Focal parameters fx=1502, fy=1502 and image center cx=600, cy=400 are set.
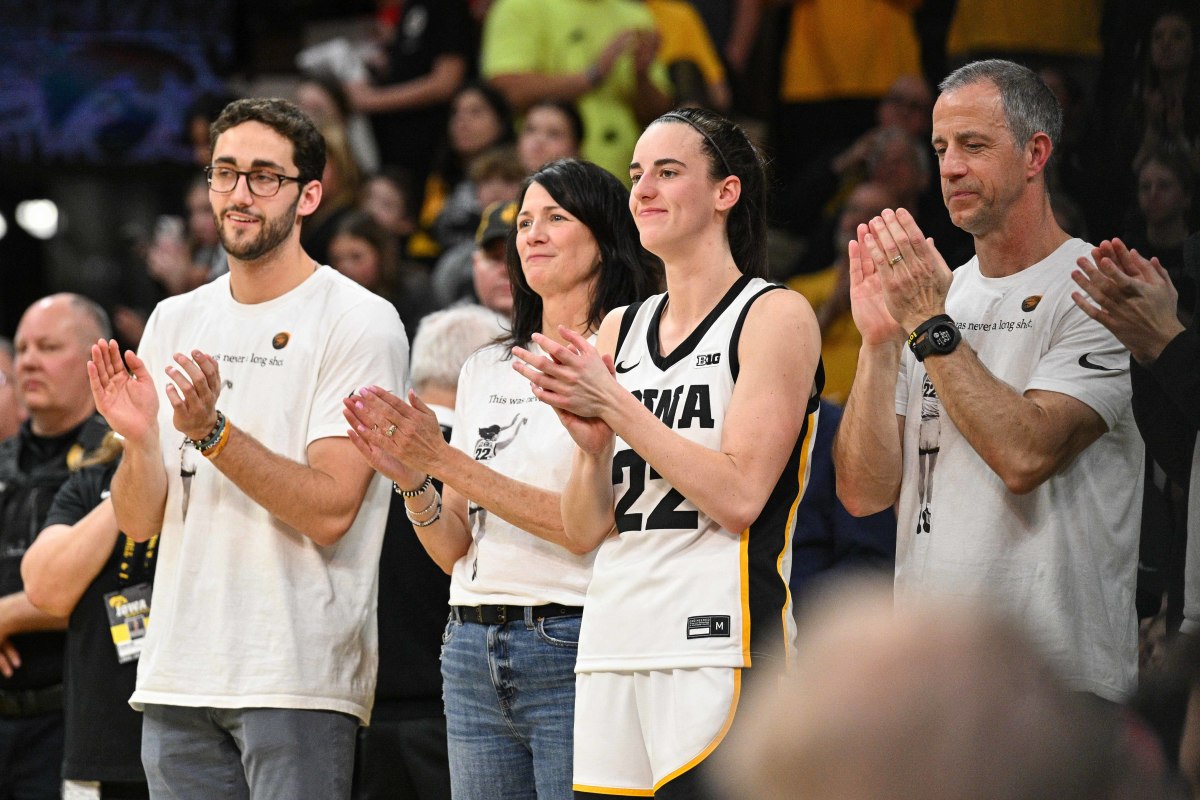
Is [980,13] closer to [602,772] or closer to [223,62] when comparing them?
[602,772]

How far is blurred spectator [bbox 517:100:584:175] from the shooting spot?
7207 mm

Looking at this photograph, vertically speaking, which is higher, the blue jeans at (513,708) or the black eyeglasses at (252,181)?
the black eyeglasses at (252,181)

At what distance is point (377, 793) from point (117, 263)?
6.51 metres

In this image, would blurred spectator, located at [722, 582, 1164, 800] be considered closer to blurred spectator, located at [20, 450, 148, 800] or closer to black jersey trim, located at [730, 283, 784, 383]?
black jersey trim, located at [730, 283, 784, 383]

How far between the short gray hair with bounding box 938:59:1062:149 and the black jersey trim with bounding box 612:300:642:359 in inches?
33.3

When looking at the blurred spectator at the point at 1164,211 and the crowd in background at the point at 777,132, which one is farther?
the crowd in background at the point at 777,132

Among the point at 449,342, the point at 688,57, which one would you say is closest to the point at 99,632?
the point at 449,342

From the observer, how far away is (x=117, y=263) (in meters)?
9.91


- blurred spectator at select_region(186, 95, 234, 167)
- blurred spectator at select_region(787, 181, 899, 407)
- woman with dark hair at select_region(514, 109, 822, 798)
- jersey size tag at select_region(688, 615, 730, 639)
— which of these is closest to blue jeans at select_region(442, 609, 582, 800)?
woman with dark hair at select_region(514, 109, 822, 798)

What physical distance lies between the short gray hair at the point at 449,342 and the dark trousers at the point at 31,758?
1759 millimetres

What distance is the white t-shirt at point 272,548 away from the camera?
3.68 metres

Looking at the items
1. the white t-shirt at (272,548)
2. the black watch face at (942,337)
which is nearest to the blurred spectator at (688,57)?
the white t-shirt at (272,548)

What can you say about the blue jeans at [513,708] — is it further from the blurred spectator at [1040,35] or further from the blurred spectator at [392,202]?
the blurred spectator at [392,202]

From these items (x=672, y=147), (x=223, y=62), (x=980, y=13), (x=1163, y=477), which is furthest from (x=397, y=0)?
(x=1163, y=477)
